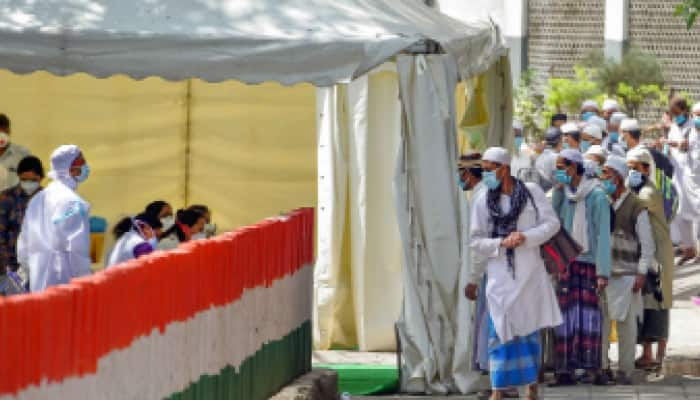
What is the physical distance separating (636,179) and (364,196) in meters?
2.17

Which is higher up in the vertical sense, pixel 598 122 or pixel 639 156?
pixel 598 122

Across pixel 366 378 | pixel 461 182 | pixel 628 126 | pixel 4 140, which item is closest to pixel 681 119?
pixel 628 126

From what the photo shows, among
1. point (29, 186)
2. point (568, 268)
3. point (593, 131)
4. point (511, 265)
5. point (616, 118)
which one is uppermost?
point (616, 118)

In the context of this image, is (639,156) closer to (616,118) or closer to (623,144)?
(623,144)

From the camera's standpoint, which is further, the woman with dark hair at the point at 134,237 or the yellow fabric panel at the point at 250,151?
the yellow fabric panel at the point at 250,151

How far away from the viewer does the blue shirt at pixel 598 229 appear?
12287 mm

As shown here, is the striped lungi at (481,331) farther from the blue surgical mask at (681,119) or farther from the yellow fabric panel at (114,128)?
the blue surgical mask at (681,119)

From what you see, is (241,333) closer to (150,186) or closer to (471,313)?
(471,313)

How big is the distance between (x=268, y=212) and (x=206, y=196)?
52cm

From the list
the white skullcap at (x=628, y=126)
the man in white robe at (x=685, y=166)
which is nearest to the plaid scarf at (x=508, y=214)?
the white skullcap at (x=628, y=126)

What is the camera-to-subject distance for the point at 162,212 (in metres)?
11.4

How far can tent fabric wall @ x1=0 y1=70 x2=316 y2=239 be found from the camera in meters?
15.0

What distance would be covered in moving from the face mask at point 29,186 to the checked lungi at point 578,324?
359 cm

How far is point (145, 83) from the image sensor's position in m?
15.0
